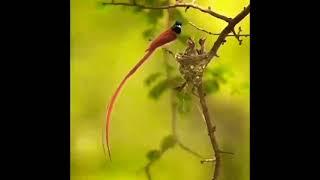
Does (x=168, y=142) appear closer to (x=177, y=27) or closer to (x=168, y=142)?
(x=168, y=142)

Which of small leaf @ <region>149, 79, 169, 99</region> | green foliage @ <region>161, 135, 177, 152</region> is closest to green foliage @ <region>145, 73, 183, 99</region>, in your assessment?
small leaf @ <region>149, 79, 169, 99</region>

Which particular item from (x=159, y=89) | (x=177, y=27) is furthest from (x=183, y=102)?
(x=177, y=27)

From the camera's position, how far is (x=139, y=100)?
107cm

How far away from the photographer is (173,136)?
107cm

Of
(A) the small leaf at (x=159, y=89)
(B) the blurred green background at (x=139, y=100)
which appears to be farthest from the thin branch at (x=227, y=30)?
(A) the small leaf at (x=159, y=89)

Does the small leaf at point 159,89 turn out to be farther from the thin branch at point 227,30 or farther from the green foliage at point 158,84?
the thin branch at point 227,30

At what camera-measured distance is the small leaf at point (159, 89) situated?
42.1 inches

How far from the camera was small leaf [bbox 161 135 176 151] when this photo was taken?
1.06 metres

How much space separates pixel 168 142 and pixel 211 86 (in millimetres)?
169
